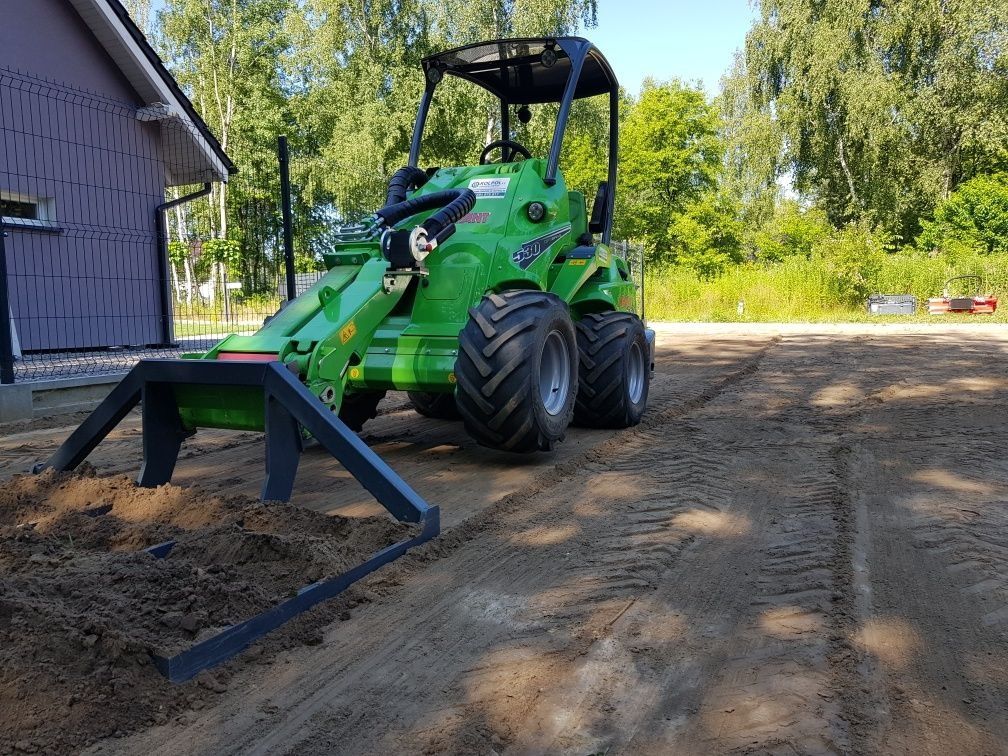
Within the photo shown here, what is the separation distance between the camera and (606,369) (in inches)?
247

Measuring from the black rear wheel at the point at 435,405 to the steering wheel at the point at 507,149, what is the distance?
2.13m

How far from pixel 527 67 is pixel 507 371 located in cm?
329

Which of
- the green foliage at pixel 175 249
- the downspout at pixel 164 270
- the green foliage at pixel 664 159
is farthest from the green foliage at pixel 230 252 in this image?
the green foliage at pixel 664 159

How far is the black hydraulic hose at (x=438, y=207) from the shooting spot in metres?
5.17

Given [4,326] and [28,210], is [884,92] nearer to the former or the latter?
[28,210]

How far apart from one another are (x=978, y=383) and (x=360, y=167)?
2461 centimetres

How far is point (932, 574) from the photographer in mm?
3348

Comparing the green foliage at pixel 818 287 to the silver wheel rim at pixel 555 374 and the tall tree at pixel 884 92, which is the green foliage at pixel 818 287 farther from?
the silver wheel rim at pixel 555 374

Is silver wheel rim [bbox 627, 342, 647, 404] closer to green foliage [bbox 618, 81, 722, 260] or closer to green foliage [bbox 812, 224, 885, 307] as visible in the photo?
green foliage [bbox 812, 224, 885, 307]

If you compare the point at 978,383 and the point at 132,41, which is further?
the point at 132,41

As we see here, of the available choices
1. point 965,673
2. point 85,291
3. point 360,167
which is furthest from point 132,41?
point 360,167

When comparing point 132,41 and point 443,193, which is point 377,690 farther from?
point 132,41

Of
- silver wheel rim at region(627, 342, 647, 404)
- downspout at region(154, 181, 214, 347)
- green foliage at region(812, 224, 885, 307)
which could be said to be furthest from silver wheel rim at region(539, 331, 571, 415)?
green foliage at region(812, 224, 885, 307)

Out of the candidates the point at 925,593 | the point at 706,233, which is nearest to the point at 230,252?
the point at 925,593
